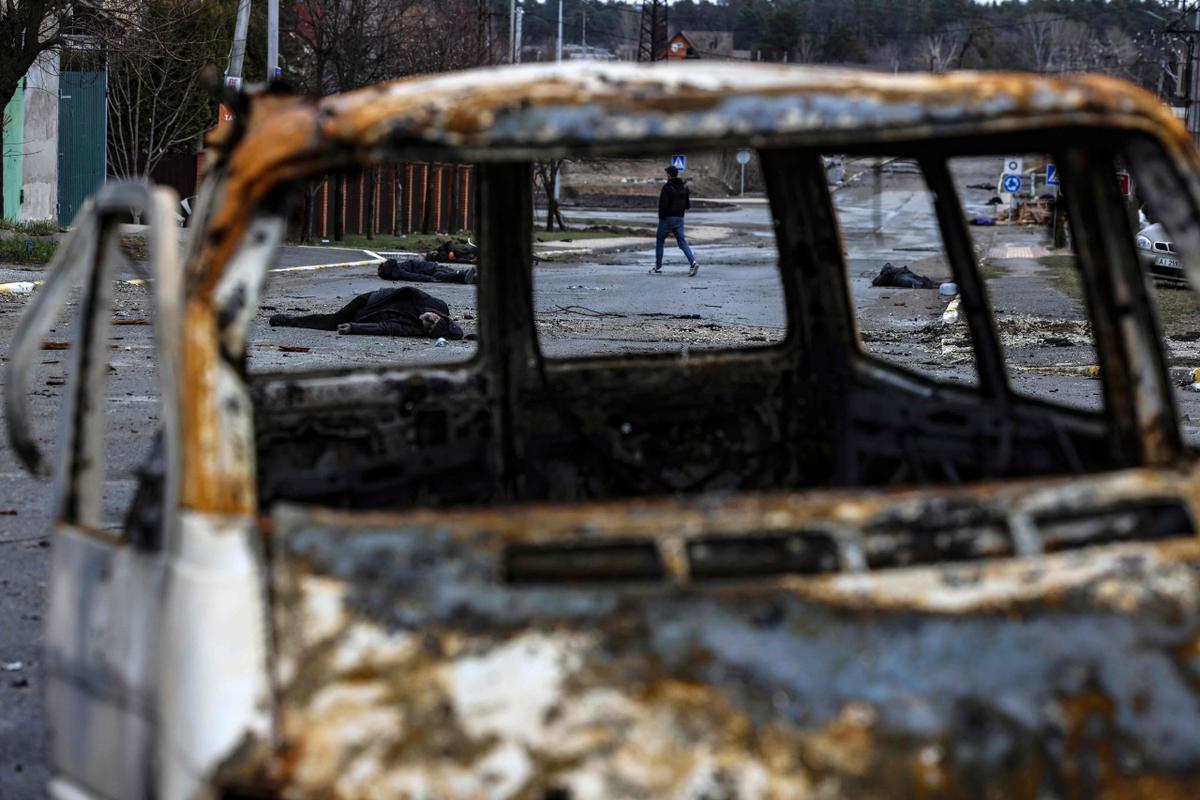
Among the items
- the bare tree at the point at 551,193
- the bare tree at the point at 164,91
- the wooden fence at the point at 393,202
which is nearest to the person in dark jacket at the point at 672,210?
the bare tree at the point at 164,91

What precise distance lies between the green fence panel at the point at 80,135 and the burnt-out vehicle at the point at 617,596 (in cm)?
3236

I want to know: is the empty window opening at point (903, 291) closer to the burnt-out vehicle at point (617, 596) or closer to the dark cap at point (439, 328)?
the burnt-out vehicle at point (617, 596)

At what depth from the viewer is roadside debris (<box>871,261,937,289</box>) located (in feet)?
83.6

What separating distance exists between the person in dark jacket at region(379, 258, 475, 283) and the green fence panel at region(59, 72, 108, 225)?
11.4 m

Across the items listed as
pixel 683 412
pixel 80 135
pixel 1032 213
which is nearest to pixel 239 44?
pixel 80 135

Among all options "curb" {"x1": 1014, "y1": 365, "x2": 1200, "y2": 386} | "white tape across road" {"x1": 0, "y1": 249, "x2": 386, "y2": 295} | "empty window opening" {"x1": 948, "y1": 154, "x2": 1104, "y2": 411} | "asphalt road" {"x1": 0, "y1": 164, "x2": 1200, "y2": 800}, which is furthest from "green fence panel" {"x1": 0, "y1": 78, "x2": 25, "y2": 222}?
"curb" {"x1": 1014, "y1": 365, "x2": 1200, "y2": 386}

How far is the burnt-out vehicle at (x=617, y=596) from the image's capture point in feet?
8.48

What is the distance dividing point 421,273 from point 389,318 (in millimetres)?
8359

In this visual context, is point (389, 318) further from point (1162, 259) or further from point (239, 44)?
point (239, 44)

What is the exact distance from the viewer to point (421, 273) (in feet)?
80.9

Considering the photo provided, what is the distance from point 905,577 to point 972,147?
1.35 meters

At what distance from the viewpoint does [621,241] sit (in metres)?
41.1

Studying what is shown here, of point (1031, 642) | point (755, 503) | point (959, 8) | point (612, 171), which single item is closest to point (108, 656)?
point (755, 503)

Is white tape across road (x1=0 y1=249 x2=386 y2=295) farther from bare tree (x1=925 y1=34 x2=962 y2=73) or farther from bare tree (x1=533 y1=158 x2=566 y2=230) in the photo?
bare tree (x1=925 y1=34 x2=962 y2=73)
